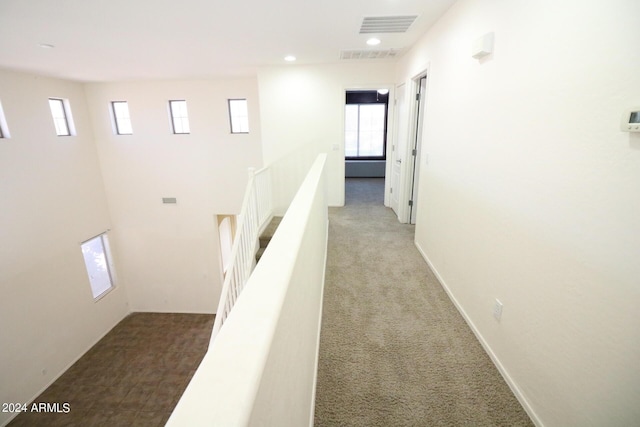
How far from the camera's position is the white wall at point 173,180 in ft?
20.7

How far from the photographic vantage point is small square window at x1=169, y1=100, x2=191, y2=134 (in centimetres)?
651

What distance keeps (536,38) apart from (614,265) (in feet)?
3.73

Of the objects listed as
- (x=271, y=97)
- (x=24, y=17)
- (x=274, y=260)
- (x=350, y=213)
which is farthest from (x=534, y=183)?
(x=271, y=97)

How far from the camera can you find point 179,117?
6.59 m

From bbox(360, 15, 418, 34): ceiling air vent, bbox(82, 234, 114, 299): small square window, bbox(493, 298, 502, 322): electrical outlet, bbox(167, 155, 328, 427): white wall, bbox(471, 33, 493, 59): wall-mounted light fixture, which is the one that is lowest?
bbox(82, 234, 114, 299): small square window

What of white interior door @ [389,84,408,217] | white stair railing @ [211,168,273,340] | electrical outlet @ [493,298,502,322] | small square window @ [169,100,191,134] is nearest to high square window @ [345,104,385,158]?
white interior door @ [389,84,408,217]

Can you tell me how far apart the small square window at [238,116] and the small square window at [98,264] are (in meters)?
3.93

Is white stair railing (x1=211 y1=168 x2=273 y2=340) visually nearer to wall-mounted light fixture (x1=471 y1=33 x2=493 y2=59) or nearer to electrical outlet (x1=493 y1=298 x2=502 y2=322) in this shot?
electrical outlet (x1=493 y1=298 x2=502 y2=322)

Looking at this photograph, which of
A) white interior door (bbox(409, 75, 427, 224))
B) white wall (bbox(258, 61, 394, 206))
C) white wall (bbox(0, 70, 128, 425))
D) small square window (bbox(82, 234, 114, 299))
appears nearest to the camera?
white interior door (bbox(409, 75, 427, 224))

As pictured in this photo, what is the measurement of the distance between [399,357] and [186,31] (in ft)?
12.1

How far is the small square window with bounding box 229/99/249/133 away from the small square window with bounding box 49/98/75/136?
10.5 ft

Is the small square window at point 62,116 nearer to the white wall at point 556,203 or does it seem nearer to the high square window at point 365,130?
the high square window at point 365,130

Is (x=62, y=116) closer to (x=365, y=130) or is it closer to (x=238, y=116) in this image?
(x=238, y=116)

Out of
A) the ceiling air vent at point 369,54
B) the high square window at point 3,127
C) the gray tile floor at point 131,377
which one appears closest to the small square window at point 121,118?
the high square window at point 3,127
